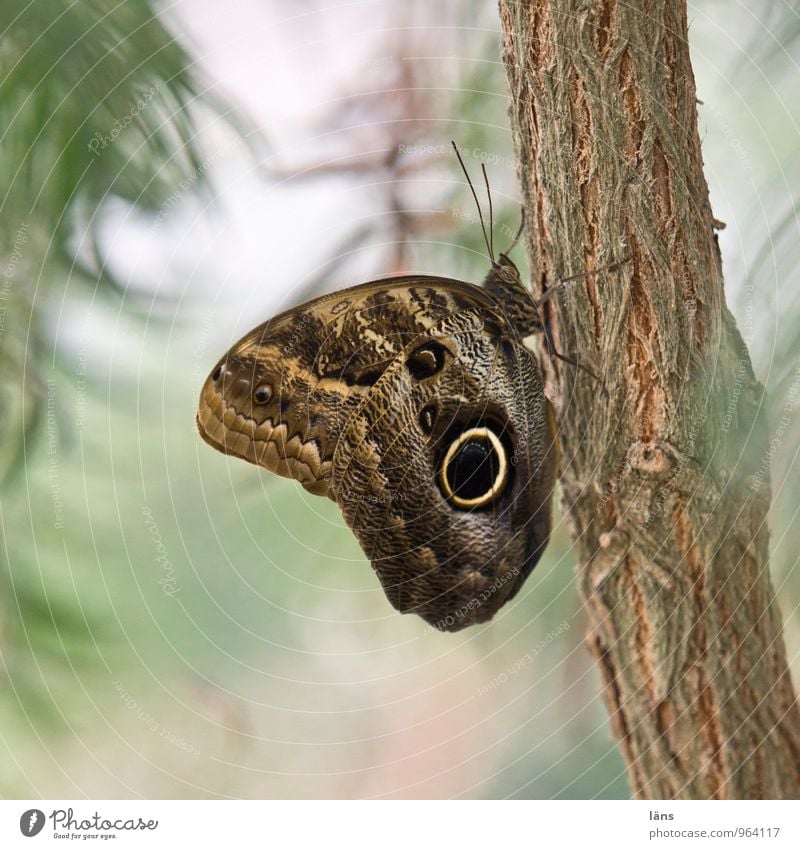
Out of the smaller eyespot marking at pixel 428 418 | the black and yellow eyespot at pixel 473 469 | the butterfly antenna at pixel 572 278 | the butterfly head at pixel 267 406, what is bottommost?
the black and yellow eyespot at pixel 473 469

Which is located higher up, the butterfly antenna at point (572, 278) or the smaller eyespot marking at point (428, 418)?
the butterfly antenna at point (572, 278)

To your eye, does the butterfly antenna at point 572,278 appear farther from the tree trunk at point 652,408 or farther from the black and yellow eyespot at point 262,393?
the black and yellow eyespot at point 262,393

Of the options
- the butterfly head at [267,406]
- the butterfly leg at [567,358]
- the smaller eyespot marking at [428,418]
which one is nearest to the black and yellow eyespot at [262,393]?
the butterfly head at [267,406]

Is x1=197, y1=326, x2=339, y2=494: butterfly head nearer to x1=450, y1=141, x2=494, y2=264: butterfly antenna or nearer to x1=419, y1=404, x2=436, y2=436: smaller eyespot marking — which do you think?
x1=419, y1=404, x2=436, y2=436: smaller eyespot marking

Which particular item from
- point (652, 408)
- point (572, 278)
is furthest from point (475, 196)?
point (652, 408)

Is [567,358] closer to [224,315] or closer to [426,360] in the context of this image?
[426,360]

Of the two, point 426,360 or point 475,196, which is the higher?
point 475,196

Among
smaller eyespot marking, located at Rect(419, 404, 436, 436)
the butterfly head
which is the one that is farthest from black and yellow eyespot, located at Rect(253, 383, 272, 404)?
smaller eyespot marking, located at Rect(419, 404, 436, 436)

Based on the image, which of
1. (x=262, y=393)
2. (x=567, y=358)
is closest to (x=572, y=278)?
(x=567, y=358)
